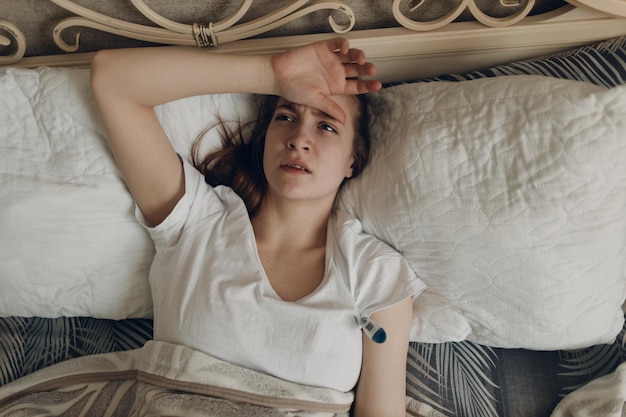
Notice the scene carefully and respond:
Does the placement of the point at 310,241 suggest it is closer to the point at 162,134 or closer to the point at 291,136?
the point at 291,136

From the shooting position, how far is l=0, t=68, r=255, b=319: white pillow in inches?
40.9

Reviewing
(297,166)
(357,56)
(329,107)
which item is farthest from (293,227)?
(357,56)

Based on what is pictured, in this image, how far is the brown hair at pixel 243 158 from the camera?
43.7 inches

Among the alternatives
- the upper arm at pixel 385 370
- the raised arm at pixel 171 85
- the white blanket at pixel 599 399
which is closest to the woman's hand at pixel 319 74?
the raised arm at pixel 171 85

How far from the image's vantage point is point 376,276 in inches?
39.4

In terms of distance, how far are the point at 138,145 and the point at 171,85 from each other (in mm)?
141

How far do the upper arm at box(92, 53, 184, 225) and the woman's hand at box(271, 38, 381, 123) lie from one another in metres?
0.28

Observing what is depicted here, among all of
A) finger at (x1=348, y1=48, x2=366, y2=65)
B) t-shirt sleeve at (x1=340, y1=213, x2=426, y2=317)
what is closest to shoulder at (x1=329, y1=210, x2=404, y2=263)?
t-shirt sleeve at (x1=340, y1=213, x2=426, y2=317)

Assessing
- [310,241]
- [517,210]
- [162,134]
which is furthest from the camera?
[310,241]

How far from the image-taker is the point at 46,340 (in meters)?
1.15

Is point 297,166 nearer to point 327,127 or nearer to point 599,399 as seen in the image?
point 327,127

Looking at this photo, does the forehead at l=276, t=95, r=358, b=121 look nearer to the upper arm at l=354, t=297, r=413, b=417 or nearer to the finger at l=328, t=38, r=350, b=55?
the finger at l=328, t=38, r=350, b=55

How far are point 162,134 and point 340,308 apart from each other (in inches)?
20.5

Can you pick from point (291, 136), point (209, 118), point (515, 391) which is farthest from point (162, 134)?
point (515, 391)
